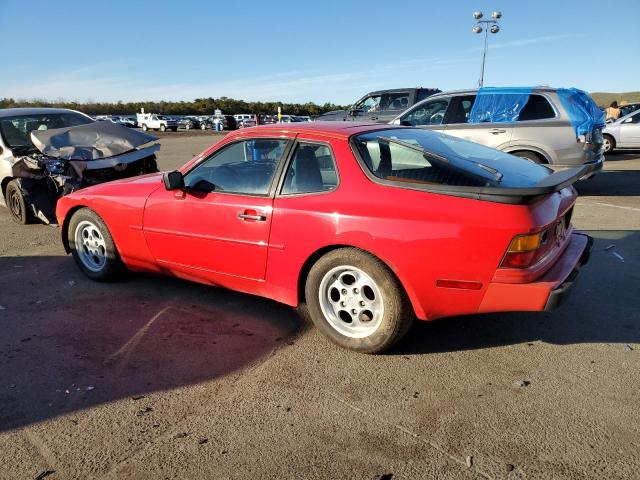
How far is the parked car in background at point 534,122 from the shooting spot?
760cm

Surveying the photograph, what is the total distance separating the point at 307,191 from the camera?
10.9 ft

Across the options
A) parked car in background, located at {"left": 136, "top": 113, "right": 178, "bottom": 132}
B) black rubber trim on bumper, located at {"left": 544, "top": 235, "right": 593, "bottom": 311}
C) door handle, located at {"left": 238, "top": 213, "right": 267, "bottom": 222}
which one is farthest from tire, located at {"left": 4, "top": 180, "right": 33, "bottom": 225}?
parked car in background, located at {"left": 136, "top": 113, "right": 178, "bottom": 132}

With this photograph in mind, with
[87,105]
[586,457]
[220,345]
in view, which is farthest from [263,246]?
[87,105]

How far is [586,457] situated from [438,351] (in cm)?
114

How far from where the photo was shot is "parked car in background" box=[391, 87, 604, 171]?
299 inches

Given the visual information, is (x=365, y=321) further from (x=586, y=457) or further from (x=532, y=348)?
(x=586, y=457)

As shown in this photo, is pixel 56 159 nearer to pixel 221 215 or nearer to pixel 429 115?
pixel 221 215

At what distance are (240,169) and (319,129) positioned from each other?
0.72m

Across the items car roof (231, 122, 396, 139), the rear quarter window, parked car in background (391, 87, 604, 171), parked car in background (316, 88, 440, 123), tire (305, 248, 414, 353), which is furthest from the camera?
parked car in background (316, 88, 440, 123)

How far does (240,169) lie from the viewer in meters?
3.78

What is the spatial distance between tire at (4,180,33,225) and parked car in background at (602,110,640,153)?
47.8 feet

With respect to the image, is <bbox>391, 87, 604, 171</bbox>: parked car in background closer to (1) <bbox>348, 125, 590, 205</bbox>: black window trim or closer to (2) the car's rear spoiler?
(1) <bbox>348, 125, 590, 205</bbox>: black window trim

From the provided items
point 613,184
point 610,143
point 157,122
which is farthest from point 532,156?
point 157,122

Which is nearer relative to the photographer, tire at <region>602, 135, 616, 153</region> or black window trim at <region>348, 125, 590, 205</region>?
black window trim at <region>348, 125, 590, 205</region>
